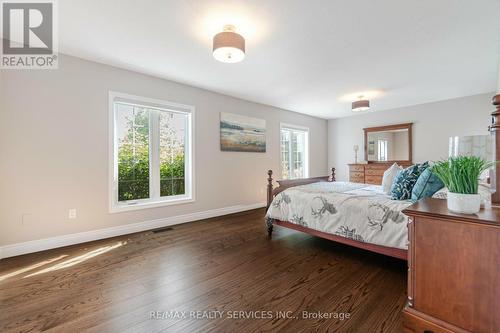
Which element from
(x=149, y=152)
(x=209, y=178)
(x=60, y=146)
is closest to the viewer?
(x=60, y=146)

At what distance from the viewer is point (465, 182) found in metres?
1.28

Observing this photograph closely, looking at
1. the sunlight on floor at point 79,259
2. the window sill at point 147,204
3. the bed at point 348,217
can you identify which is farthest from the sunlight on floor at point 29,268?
the bed at point 348,217

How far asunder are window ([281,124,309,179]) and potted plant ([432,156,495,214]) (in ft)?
14.6

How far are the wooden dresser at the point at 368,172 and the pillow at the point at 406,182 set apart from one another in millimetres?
3408

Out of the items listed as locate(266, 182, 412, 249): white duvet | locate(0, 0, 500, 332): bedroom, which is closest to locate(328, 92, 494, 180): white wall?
locate(0, 0, 500, 332): bedroom

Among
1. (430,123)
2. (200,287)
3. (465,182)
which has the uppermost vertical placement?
(430,123)

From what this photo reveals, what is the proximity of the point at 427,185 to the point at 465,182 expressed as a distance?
102cm

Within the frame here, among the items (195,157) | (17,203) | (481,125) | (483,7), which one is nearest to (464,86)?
(481,125)

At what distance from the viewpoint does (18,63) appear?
2625 millimetres

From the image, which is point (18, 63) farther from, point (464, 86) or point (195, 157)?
point (464, 86)

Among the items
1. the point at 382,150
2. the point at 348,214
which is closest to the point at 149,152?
the point at 348,214

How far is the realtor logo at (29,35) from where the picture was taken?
2.08 metres

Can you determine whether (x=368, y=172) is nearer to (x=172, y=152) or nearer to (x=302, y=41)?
(x=302, y=41)

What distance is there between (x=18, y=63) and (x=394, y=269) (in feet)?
15.8
